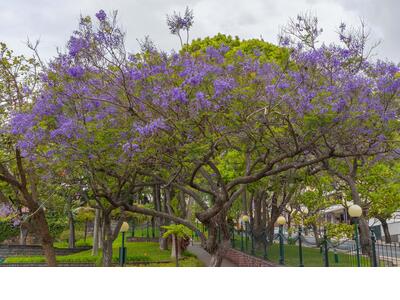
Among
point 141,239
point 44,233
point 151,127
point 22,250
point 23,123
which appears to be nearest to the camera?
point 151,127

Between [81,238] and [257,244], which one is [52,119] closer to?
[257,244]

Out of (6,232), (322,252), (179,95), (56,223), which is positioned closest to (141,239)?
(56,223)

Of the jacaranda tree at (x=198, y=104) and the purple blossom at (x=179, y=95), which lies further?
the jacaranda tree at (x=198, y=104)

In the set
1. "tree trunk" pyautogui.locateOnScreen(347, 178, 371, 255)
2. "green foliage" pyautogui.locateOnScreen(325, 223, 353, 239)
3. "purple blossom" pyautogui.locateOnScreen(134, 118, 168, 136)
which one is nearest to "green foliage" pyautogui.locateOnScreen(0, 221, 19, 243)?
"green foliage" pyautogui.locateOnScreen(325, 223, 353, 239)

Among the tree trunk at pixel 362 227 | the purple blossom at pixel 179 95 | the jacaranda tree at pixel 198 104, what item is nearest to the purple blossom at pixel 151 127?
the jacaranda tree at pixel 198 104

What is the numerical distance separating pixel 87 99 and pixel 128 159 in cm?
94

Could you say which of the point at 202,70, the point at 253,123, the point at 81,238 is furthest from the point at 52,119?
the point at 81,238

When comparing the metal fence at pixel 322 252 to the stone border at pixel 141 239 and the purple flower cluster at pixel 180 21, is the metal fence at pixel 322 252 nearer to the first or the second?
the purple flower cluster at pixel 180 21

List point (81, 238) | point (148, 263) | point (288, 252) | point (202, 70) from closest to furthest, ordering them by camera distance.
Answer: point (202, 70), point (288, 252), point (148, 263), point (81, 238)

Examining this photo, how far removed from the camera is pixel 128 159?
18.7 feet

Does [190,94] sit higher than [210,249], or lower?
higher

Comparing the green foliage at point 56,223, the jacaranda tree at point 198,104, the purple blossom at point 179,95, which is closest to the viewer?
the purple blossom at point 179,95

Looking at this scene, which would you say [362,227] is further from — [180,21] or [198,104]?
[180,21]

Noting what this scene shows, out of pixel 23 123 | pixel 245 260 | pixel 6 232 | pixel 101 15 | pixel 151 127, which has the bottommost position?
pixel 245 260
